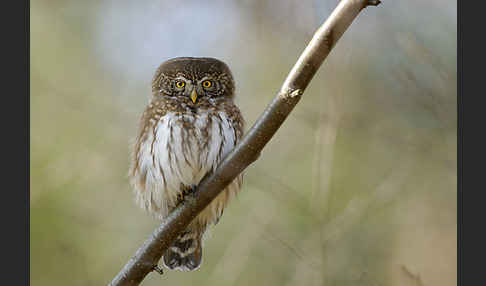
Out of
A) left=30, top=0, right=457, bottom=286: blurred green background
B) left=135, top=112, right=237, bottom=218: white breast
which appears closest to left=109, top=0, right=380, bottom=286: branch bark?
left=135, top=112, right=237, bottom=218: white breast

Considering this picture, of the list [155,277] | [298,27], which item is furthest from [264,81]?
[155,277]

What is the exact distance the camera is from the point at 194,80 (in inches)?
142

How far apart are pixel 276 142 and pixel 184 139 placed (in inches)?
63.6

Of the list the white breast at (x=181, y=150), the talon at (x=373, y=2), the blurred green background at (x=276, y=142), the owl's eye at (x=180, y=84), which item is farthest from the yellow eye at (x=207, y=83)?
the talon at (x=373, y=2)

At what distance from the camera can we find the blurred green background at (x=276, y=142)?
3.81m

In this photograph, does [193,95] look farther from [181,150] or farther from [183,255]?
[183,255]

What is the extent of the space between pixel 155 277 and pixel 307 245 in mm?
1886

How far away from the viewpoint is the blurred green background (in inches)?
150

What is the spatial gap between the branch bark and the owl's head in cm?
94

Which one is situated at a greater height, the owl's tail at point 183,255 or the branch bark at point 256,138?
the branch bark at point 256,138

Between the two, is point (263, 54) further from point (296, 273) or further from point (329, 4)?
point (296, 273)

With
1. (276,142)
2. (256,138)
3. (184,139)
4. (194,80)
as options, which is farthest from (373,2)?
(276,142)

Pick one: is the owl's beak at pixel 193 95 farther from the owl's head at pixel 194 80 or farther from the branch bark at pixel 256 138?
the branch bark at pixel 256 138

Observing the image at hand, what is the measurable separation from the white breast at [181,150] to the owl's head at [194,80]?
198 millimetres
